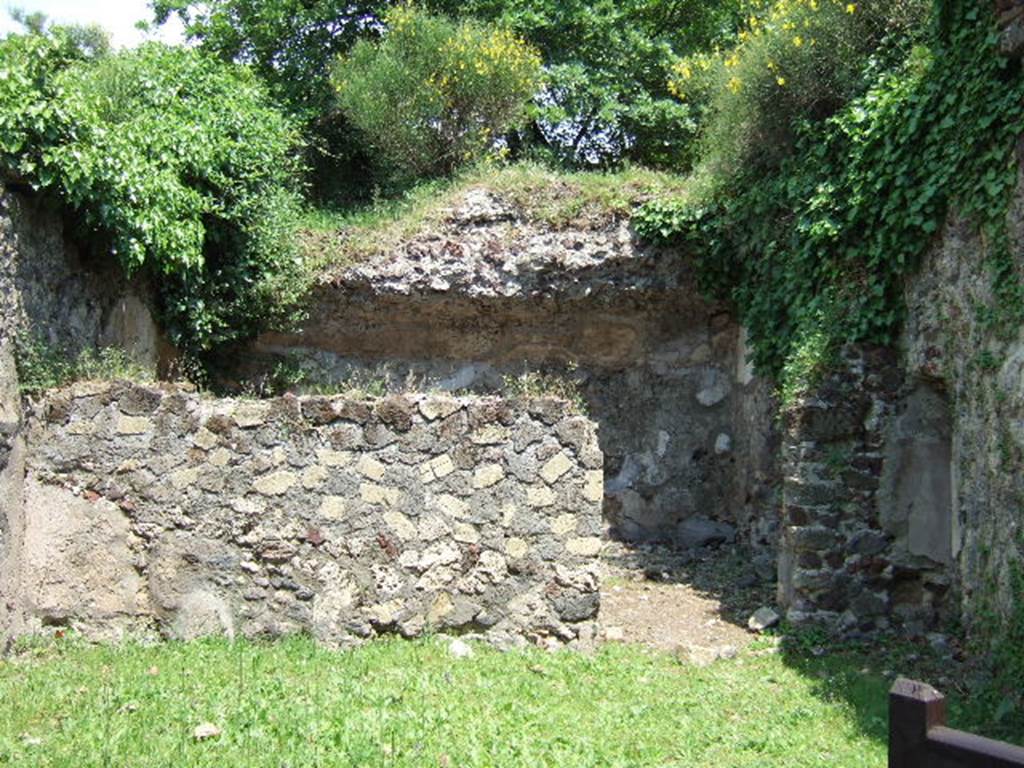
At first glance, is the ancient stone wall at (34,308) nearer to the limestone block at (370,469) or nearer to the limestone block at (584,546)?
the limestone block at (370,469)

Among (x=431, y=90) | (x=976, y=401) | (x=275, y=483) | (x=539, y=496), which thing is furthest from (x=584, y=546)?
(x=431, y=90)

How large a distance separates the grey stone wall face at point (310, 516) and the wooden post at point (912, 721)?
4109 mm

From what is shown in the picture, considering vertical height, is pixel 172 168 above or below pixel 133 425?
above

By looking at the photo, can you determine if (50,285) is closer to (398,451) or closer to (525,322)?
(398,451)

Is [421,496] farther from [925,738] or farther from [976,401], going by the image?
[925,738]

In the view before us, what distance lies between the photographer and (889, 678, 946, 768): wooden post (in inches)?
87.4

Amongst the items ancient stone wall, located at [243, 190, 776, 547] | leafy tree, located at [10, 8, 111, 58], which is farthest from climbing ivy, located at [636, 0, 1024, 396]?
leafy tree, located at [10, 8, 111, 58]

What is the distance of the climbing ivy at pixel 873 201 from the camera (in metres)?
5.71

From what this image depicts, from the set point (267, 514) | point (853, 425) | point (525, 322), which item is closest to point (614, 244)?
point (525, 322)

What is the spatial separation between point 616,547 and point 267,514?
3977 millimetres

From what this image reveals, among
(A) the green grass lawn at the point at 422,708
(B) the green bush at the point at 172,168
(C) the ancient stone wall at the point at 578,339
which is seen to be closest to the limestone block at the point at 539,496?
(A) the green grass lawn at the point at 422,708

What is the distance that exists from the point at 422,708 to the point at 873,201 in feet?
14.5

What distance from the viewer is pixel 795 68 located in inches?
321

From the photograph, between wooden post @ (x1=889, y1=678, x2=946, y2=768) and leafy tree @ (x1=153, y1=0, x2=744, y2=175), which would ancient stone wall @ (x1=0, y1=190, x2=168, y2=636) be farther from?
leafy tree @ (x1=153, y1=0, x2=744, y2=175)
